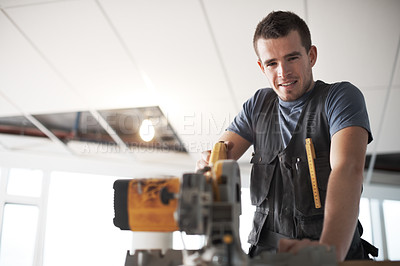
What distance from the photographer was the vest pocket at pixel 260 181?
1296mm

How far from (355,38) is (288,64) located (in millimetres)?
1624

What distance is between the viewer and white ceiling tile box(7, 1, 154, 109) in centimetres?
259

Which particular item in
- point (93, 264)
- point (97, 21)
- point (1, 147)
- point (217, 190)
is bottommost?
point (93, 264)

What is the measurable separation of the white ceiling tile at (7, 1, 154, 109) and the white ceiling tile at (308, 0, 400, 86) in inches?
58.3

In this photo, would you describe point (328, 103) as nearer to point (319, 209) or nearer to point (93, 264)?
point (319, 209)

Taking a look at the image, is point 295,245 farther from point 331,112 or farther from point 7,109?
point 7,109

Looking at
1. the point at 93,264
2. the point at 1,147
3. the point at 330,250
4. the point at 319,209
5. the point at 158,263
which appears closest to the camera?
the point at 330,250

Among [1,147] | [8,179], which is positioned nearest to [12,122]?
[1,147]

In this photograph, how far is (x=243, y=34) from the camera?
2658mm

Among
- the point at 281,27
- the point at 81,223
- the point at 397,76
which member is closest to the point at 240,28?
the point at 281,27

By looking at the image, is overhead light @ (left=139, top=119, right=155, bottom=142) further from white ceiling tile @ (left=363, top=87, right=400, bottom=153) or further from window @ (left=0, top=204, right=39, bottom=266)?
window @ (left=0, top=204, right=39, bottom=266)

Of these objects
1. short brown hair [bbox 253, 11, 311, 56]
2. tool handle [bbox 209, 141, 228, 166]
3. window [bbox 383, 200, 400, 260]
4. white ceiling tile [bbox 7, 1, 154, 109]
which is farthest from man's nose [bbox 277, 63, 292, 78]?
window [bbox 383, 200, 400, 260]

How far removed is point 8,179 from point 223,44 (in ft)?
14.5

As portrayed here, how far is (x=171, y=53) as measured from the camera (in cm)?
290
